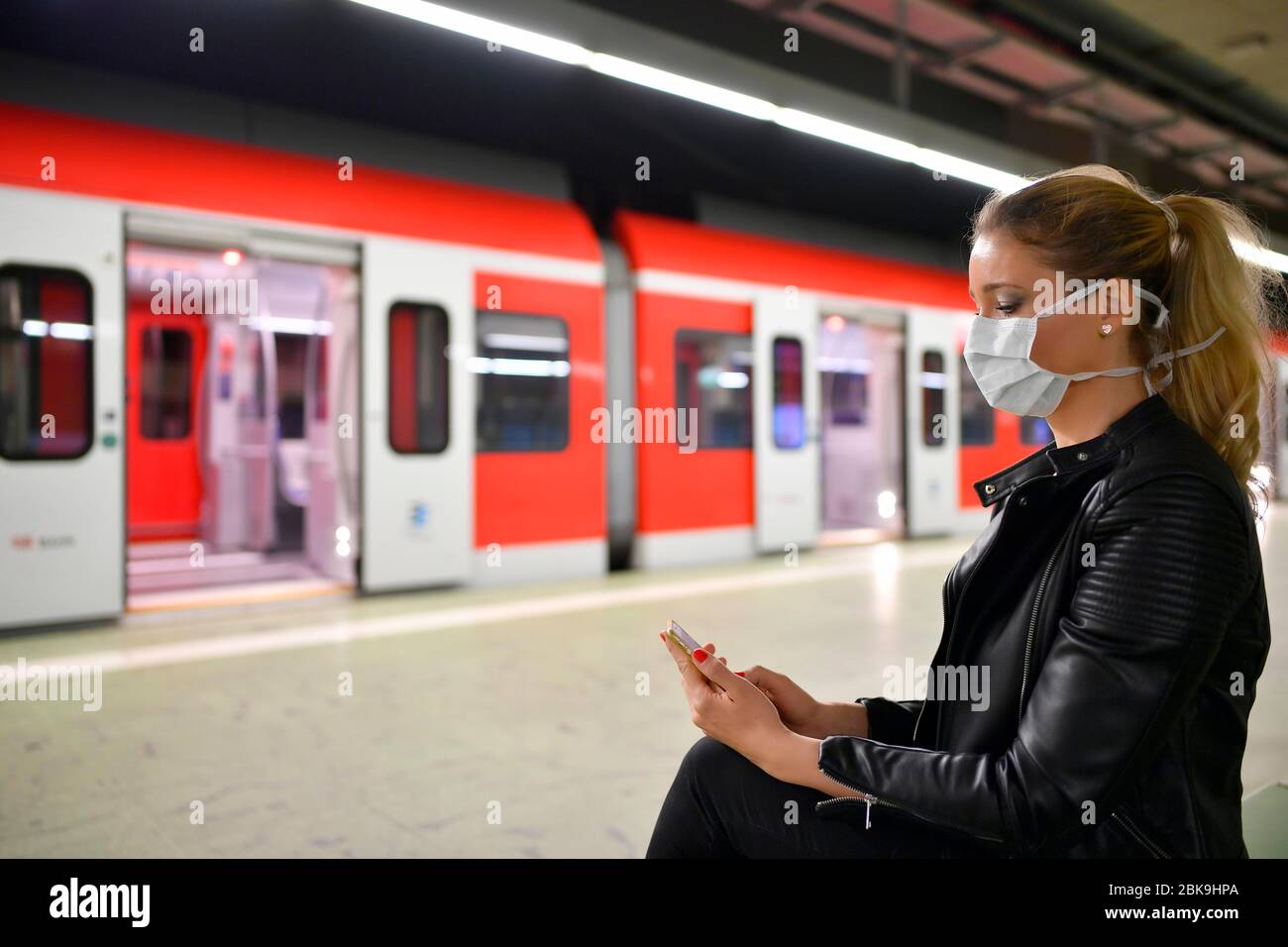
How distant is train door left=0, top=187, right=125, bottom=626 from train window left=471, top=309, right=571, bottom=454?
7.42ft

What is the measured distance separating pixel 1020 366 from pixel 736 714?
65 cm

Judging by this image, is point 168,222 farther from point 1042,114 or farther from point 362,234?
point 1042,114

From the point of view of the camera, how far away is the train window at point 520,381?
635 cm

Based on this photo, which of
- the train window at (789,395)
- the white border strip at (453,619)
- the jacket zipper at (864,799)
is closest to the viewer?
the jacket zipper at (864,799)

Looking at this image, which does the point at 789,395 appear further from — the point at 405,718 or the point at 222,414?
the point at 222,414

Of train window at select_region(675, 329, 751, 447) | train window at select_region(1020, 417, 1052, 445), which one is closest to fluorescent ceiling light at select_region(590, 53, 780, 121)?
train window at select_region(675, 329, 751, 447)

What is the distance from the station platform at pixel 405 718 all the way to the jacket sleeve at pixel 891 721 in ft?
2.57

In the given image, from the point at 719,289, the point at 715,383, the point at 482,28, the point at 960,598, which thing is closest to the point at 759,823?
the point at 960,598

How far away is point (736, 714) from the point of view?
1.25 meters

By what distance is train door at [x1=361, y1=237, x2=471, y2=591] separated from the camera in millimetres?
5867
